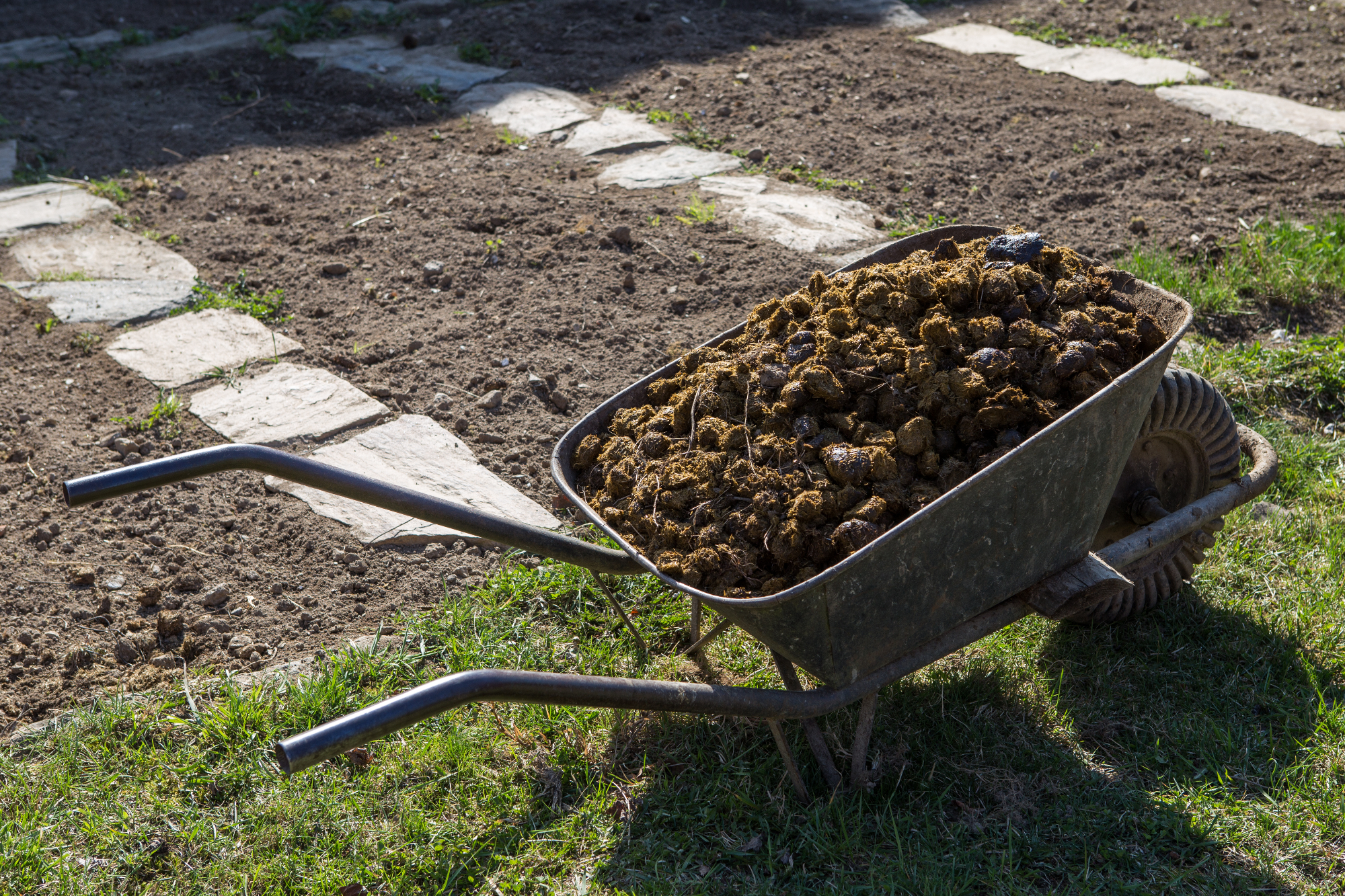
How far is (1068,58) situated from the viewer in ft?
21.1

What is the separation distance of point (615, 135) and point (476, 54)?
1779mm

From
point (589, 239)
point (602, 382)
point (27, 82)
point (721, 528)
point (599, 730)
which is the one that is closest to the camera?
point (721, 528)

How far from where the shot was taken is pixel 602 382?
3.62 meters

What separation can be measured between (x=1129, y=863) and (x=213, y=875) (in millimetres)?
1857

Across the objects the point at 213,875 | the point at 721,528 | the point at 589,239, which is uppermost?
the point at 721,528

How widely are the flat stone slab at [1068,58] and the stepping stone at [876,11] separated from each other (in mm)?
280

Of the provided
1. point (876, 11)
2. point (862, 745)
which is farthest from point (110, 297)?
point (876, 11)

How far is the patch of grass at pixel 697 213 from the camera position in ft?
14.9

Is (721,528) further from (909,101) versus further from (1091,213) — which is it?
(909,101)

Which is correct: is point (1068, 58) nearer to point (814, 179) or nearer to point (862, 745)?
point (814, 179)

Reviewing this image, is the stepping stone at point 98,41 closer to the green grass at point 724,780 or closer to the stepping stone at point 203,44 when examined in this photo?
the stepping stone at point 203,44

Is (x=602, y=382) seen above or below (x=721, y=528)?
below

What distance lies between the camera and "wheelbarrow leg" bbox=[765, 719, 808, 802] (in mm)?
2045

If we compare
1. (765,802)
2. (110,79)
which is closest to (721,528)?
(765,802)
